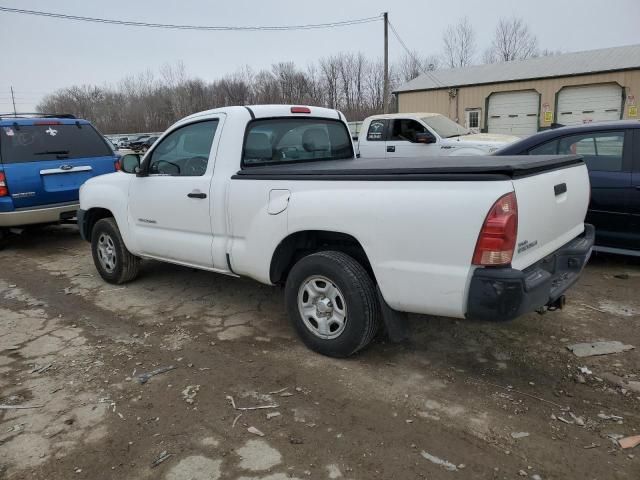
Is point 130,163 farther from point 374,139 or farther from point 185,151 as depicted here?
point 374,139

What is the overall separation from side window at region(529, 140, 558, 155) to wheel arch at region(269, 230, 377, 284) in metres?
3.23

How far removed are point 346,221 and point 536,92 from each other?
24.4 metres

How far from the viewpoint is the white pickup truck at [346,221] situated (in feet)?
9.34

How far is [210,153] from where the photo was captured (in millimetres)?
4332

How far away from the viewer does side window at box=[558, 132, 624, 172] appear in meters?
5.34

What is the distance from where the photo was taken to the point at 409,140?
11352 mm

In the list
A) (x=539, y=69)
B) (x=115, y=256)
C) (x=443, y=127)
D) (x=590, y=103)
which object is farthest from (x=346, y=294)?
(x=539, y=69)

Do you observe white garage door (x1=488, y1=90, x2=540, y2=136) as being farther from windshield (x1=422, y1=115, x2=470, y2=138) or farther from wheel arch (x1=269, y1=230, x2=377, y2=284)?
wheel arch (x1=269, y1=230, x2=377, y2=284)

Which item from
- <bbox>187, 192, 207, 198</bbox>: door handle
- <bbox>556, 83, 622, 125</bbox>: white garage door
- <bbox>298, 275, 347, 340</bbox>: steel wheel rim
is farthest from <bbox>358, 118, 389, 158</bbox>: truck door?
<bbox>556, 83, 622, 125</bbox>: white garage door

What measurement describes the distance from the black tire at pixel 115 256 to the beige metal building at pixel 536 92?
19992mm

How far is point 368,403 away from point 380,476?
0.69 m

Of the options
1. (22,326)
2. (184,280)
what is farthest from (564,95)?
(22,326)

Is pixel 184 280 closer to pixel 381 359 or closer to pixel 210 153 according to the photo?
pixel 210 153

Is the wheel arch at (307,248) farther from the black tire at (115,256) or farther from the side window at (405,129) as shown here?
the side window at (405,129)
